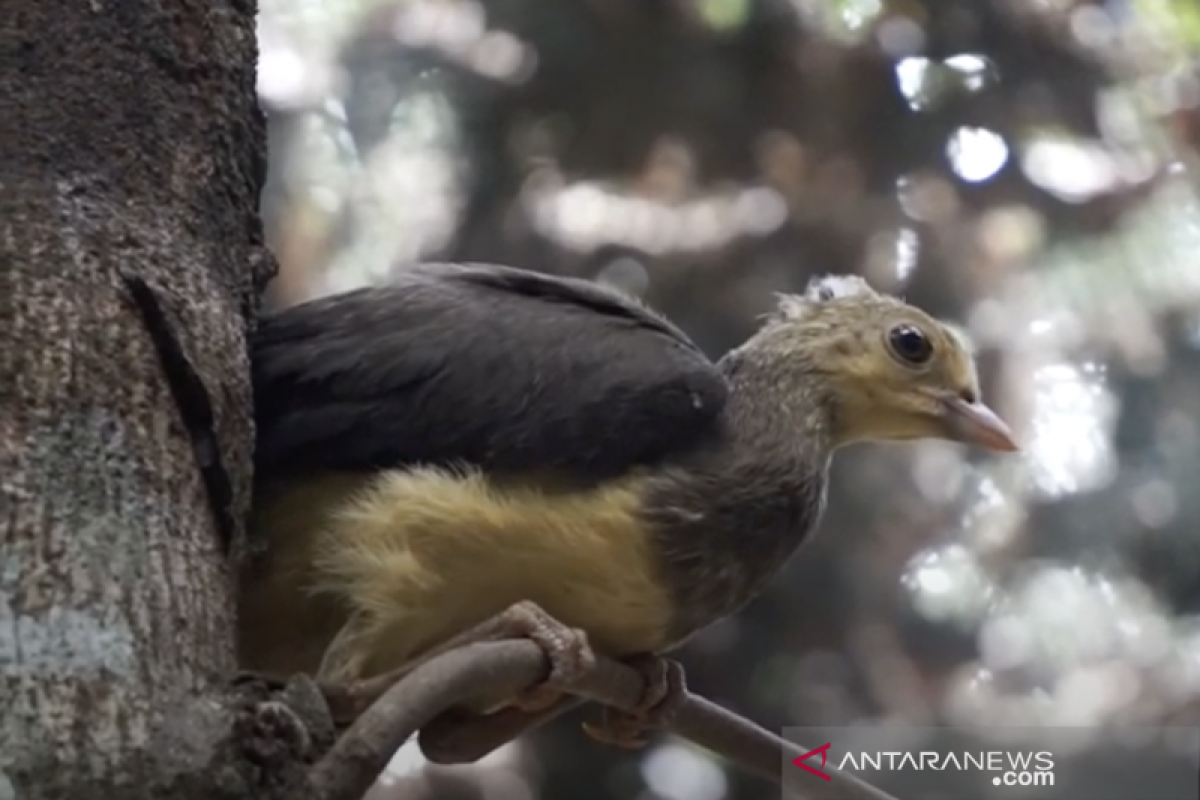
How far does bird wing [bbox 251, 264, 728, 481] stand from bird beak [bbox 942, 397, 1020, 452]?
13.1 inches

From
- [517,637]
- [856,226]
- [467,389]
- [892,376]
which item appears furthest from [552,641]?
[856,226]

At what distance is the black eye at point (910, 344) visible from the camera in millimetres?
2312

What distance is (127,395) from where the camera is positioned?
161 centimetres

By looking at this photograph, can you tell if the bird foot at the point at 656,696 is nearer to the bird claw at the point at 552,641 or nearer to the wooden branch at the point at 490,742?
the wooden branch at the point at 490,742

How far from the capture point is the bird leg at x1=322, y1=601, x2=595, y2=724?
5.86ft

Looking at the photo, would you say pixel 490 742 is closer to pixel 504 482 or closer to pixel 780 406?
pixel 504 482

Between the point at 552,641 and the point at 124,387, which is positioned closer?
the point at 124,387

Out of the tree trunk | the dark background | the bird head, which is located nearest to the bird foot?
the bird head

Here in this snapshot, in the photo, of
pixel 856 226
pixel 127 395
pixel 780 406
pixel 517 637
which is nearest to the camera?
pixel 127 395

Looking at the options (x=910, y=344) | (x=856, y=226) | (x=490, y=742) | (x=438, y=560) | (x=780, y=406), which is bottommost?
(x=490, y=742)

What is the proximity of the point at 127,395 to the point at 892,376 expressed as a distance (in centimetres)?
101

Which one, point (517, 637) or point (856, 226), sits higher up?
point (856, 226)

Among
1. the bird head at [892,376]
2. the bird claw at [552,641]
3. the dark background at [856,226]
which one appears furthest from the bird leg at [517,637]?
the dark background at [856,226]

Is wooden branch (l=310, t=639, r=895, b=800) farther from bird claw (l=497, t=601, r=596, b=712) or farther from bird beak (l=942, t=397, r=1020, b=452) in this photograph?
bird beak (l=942, t=397, r=1020, b=452)
